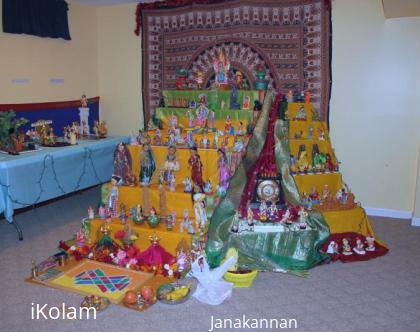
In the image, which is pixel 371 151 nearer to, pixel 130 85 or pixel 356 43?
pixel 356 43

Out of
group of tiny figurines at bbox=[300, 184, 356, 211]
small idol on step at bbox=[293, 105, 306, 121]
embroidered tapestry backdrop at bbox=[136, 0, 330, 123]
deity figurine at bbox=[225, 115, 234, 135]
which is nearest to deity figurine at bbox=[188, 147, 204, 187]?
deity figurine at bbox=[225, 115, 234, 135]

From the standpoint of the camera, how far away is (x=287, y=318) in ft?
10.1

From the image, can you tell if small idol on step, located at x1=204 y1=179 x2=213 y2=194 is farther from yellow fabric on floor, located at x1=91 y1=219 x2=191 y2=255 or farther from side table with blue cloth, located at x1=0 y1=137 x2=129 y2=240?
side table with blue cloth, located at x1=0 y1=137 x2=129 y2=240

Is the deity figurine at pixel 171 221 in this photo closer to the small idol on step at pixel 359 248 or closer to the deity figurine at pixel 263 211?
the deity figurine at pixel 263 211

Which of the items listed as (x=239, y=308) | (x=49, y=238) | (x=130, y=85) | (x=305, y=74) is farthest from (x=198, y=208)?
(x=130, y=85)

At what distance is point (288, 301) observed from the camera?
10.9 feet

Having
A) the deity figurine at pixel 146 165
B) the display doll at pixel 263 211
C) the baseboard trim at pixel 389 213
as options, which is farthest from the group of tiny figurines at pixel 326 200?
the deity figurine at pixel 146 165

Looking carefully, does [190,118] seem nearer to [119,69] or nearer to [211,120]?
[211,120]

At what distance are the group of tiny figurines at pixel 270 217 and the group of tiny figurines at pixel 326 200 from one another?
0.83 feet

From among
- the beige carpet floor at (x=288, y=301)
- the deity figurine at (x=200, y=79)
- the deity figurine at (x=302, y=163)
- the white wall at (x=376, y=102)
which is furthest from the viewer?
the deity figurine at (x=200, y=79)

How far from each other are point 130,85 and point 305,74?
280cm

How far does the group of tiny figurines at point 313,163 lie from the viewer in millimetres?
4652

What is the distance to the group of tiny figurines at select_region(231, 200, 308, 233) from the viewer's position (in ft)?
13.0

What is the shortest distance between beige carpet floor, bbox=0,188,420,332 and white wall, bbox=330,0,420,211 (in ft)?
4.27
